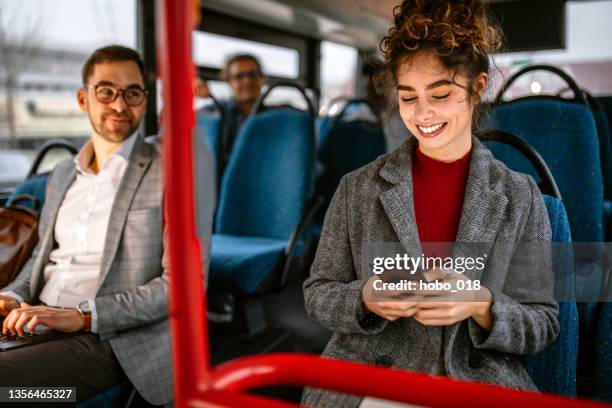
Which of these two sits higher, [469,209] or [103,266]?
[469,209]

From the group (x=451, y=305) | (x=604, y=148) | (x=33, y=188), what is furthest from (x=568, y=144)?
(x=33, y=188)

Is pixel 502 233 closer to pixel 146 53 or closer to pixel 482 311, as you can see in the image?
pixel 482 311

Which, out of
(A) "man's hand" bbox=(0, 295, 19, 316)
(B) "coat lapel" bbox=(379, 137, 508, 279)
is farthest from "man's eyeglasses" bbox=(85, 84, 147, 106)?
(B) "coat lapel" bbox=(379, 137, 508, 279)

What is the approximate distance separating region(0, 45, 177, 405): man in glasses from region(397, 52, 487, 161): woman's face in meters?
0.83

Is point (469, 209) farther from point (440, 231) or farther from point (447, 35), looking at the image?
point (447, 35)

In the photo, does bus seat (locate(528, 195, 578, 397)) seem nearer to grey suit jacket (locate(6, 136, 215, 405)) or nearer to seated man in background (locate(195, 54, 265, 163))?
grey suit jacket (locate(6, 136, 215, 405))

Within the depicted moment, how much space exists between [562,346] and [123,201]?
1.13 meters

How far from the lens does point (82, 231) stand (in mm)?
1607

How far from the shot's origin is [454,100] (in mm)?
990

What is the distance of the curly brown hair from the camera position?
3.20ft

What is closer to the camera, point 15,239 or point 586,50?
point 15,239

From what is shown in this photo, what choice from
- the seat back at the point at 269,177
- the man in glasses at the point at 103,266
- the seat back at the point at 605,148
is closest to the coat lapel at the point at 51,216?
the man in glasses at the point at 103,266

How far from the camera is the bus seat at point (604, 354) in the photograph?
45.4 inches

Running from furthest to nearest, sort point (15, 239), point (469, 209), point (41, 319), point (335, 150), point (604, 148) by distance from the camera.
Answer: point (335, 150)
point (604, 148)
point (15, 239)
point (41, 319)
point (469, 209)
